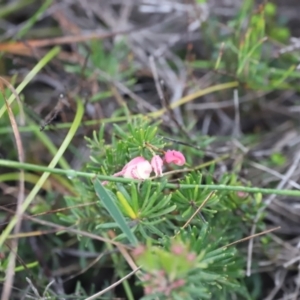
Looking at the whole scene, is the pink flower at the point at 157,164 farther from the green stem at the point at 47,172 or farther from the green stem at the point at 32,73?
the green stem at the point at 32,73

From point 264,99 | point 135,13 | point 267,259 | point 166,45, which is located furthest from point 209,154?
point 135,13

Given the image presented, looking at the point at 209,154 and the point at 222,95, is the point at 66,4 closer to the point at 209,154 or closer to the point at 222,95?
the point at 222,95

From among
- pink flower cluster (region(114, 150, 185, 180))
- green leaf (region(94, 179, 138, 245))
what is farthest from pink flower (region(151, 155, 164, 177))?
green leaf (region(94, 179, 138, 245))

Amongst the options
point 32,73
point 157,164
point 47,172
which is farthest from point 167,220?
point 32,73

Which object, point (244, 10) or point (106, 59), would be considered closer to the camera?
point (244, 10)

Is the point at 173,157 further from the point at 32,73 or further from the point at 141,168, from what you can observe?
the point at 32,73

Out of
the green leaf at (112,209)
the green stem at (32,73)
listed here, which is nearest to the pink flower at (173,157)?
the green leaf at (112,209)

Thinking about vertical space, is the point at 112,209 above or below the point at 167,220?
above

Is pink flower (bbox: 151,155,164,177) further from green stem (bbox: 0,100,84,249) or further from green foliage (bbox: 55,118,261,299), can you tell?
green stem (bbox: 0,100,84,249)
